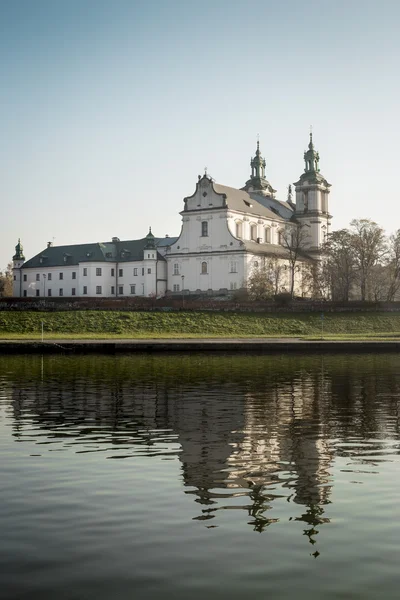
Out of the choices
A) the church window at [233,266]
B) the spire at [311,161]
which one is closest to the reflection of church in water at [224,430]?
the church window at [233,266]

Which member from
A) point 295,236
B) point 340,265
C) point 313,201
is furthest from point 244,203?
point 340,265

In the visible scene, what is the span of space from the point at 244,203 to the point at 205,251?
40.3 ft

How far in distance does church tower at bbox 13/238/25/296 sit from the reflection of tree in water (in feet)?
312

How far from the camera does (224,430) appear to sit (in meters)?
20.0

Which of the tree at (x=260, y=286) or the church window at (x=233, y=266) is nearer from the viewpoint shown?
the tree at (x=260, y=286)

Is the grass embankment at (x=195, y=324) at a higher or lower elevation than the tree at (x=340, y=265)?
lower

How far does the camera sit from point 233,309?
8331 centimetres

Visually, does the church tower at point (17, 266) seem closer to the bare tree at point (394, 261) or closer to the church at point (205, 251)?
the church at point (205, 251)

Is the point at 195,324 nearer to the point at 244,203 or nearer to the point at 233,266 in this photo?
the point at 233,266

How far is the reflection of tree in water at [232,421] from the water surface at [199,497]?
59mm

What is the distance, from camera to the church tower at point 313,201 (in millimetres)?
128500

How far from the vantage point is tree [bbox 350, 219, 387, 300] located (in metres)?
98.8

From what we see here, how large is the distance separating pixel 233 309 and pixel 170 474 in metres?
68.7

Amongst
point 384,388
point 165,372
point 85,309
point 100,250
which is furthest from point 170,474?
point 100,250
